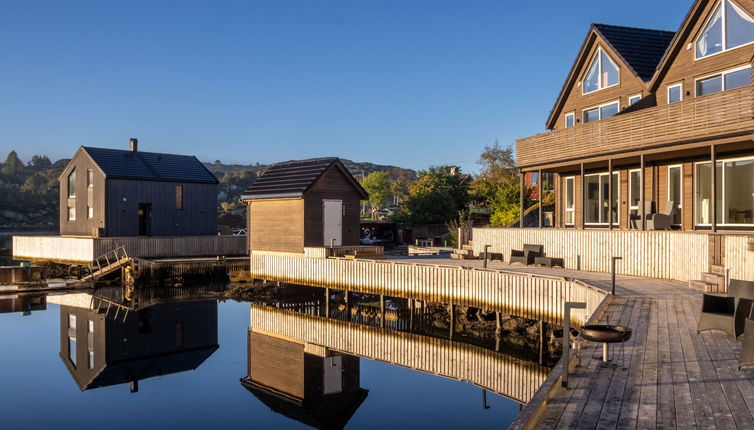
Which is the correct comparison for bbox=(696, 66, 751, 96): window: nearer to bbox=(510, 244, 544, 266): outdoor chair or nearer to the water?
bbox=(510, 244, 544, 266): outdoor chair

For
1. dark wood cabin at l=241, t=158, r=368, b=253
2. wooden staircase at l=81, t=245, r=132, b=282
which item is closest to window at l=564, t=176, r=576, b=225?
dark wood cabin at l=241, t=158, r=368, b=253

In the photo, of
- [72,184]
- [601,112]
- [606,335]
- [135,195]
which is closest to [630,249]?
[601,112]

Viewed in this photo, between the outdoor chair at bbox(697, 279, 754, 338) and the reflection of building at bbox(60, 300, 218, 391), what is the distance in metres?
14.0

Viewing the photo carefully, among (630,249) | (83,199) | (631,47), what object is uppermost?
(631,47)

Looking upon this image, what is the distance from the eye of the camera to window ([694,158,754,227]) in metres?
18.9

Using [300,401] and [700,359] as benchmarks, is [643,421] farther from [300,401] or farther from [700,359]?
[300,401]

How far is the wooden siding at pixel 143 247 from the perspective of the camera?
34.8m

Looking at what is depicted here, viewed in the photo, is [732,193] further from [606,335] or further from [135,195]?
[135,195]

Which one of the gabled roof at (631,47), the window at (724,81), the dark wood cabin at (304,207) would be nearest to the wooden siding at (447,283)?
the dark wood cabin at (304,207)

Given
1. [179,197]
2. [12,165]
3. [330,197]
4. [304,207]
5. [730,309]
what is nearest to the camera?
[730,309]

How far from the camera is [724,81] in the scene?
64.7 ft

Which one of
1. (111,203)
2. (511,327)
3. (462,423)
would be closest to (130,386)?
(462,423)

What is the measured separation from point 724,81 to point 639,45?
6.01 metres

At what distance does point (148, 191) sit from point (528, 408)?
3760 centimetres
